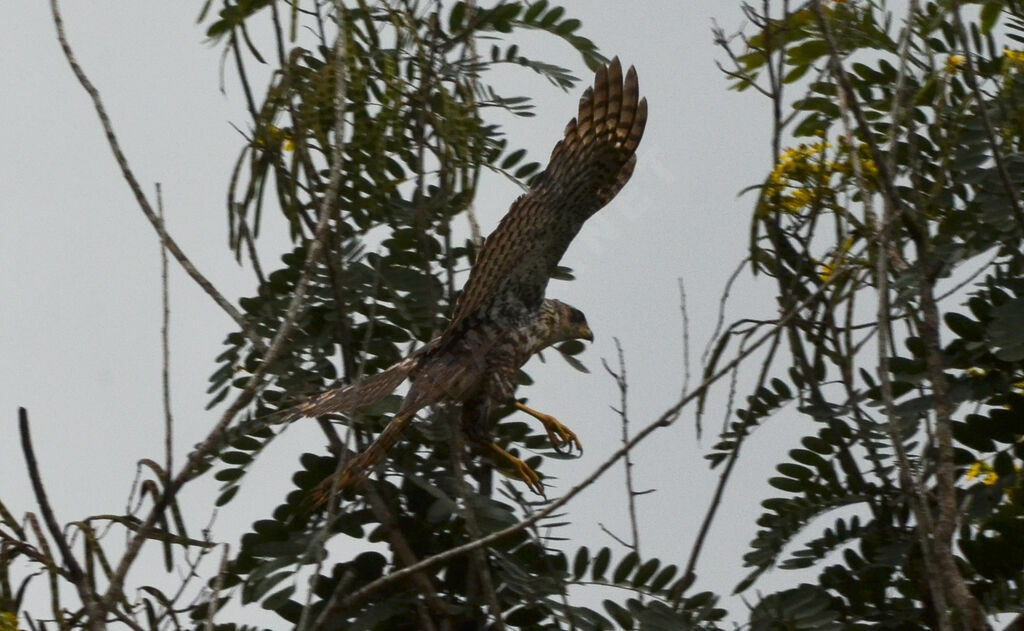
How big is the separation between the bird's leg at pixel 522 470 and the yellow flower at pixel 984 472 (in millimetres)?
930

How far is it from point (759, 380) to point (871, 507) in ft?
1.40

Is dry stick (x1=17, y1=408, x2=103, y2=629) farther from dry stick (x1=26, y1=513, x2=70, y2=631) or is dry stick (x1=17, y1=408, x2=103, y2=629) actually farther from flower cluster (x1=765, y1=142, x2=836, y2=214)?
flower cluster (x1=765, y1=142, x2=836, y2=214)

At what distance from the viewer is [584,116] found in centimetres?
357

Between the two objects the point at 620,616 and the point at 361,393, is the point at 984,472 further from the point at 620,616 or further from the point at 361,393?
the point at 361,393

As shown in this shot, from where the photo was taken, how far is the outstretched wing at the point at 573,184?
11.5 ft

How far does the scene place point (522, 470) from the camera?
10.7 ft

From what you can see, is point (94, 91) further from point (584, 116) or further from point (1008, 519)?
point (1008, 519)

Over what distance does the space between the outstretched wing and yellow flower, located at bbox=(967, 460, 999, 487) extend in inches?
44.4

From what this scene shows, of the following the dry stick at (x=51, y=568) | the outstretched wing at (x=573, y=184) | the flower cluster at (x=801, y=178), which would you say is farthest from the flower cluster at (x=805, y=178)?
the dry stick at (x=51, y=568)

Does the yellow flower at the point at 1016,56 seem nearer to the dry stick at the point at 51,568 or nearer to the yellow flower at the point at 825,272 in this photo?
the yellow flower at the point at 825,272

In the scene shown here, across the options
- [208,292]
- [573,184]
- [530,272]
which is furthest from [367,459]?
[573,184]

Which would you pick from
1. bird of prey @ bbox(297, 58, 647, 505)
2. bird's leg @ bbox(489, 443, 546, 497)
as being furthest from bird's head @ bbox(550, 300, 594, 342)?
bird's leg @ bbox(489, 443, 546, 497)

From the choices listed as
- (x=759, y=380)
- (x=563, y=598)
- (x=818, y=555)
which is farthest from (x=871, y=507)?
(x=563, y=598)

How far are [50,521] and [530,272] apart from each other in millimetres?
1743
